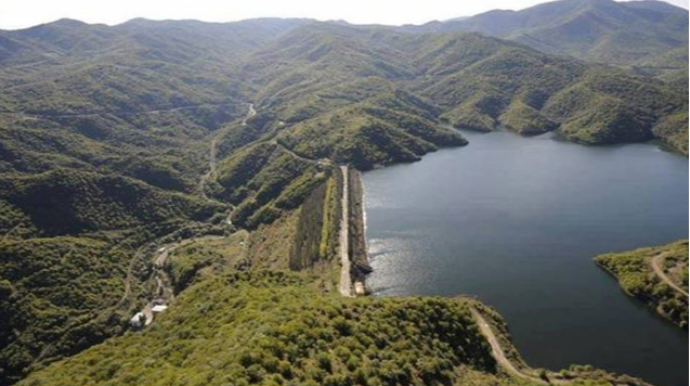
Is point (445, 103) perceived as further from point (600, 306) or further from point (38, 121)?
point (600, 306)

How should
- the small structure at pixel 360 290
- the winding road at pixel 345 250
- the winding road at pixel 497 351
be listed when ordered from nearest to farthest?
the winding road at pixel 497 351 → the small structure at pixel 360 290 → the winding road at pixel 345 250

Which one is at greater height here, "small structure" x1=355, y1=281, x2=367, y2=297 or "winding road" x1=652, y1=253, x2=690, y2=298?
"winding road" x1=652, y1=253, x2=690, y2=298

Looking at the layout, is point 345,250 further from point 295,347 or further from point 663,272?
point 663,272

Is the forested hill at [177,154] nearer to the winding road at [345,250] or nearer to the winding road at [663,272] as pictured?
the winding road at [345,250]

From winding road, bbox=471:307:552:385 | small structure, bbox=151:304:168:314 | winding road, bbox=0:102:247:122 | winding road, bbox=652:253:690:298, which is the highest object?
winding road, bbox=0:102:247:122

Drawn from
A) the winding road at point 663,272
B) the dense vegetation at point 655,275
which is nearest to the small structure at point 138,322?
the dense vegetation at point 655,275

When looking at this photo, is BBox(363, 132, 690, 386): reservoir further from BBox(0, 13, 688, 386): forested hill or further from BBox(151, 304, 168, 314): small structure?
BBox(151, 304, 168, 314): small structure

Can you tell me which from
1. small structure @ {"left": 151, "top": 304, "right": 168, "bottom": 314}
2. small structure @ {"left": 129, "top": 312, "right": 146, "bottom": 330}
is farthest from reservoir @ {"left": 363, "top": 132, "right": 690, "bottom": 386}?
small structure @ {"left": 129, "top": 312, "right": 146, "bottom": 330}
